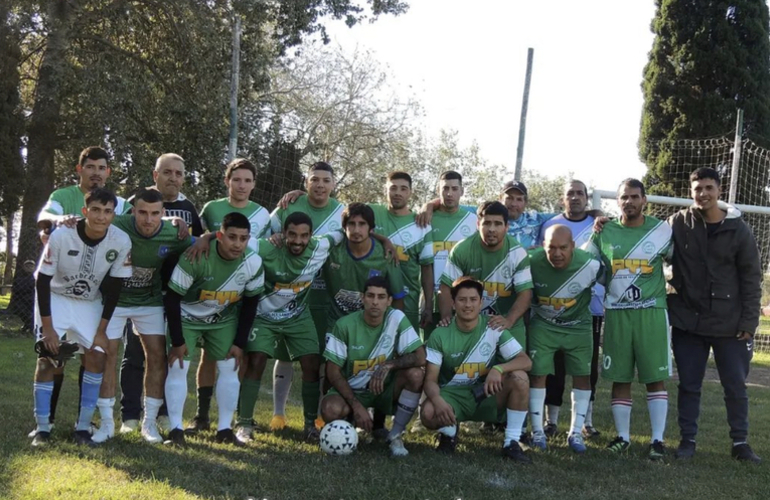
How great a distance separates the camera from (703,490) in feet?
14.4

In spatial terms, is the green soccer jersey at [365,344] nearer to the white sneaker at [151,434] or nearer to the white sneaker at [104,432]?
the white sneaker at [151,434]

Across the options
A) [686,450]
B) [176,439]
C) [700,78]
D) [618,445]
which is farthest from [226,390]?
[700,78]

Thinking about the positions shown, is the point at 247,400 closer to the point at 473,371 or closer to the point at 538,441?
the point at 473,371

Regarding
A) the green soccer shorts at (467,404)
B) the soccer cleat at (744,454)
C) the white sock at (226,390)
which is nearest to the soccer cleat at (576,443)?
the green soccer shorts at (467,404)

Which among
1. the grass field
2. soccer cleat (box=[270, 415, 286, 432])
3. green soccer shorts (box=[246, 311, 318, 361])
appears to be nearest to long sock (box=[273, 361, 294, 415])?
soccer cleat (box=[270, 415, 286, 432])

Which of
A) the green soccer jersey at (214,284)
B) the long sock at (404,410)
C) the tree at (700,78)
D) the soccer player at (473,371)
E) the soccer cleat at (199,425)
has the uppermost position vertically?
the tree at (700,78)

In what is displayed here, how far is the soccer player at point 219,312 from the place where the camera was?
4.84 m

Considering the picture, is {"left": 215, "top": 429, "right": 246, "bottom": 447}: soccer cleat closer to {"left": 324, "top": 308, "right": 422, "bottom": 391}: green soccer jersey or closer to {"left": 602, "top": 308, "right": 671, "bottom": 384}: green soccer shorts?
{"left": 324, "top": 308, "right": 422, "bottom": 391}: green soccer jersey

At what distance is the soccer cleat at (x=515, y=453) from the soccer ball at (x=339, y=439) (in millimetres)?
1046

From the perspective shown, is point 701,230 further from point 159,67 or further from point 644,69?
point 644,69

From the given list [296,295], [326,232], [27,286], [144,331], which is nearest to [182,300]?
[144,331]

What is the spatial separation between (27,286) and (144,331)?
9443mm

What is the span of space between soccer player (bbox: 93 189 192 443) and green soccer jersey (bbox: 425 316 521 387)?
6.33 ft

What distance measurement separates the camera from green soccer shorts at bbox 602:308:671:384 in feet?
17.2
